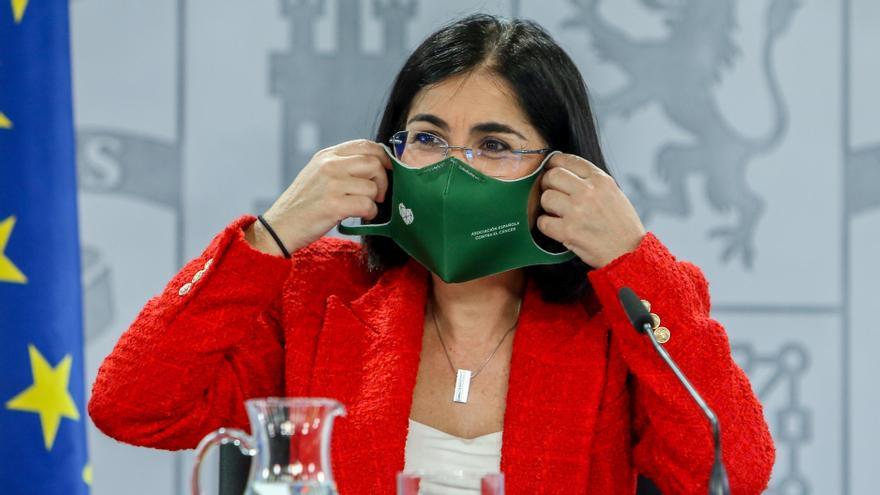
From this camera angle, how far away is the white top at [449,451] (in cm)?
180

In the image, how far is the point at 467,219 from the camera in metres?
1.80

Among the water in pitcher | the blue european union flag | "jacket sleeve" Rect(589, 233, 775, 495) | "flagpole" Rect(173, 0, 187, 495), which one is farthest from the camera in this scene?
"flagpole" Rect(173, 0, 187, 495)

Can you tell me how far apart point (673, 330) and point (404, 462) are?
0.47 metres

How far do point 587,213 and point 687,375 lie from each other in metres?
0.29

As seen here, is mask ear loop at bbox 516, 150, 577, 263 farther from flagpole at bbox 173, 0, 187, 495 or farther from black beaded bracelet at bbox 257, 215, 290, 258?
flagpole at bbox 173, 0, 187, 495

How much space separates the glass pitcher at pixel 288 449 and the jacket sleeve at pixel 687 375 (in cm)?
71

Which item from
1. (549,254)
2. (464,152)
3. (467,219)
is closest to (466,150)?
(464,152)

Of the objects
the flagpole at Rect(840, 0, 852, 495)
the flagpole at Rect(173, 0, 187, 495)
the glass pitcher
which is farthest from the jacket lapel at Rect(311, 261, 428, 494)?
the flagpole at Rect(840, 0, 852, 495)

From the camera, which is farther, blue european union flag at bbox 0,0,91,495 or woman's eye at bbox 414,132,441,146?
blue european union flag at bbox 0,0,91,495

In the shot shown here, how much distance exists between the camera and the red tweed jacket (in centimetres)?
168

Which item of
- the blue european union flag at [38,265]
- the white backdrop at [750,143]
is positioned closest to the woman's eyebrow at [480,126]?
the blue european union flag at [38,265]

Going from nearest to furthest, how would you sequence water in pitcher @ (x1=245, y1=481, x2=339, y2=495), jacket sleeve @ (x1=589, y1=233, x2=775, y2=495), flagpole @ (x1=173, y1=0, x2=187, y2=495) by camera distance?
water in pitcher @ (x1=245, y1=481, x2=339, y2=495) → jacket sleeve @ (x1=589, y1=233, x2=775, y2=495) → flagpole @ (x1=173, y1=0, x2=187, y2=495)

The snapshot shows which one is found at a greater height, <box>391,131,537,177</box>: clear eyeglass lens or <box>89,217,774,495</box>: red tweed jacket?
<box>391,131,537,177</box>: clear eyeglass lens

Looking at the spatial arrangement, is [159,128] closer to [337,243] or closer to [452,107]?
[337,243]
